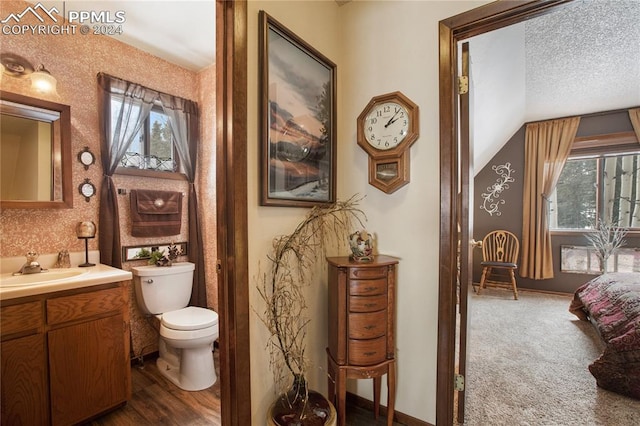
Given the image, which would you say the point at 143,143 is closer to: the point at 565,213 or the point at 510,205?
the point at 510,205

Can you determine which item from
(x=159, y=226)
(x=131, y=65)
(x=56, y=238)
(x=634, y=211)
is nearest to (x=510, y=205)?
(x=634, y=211)

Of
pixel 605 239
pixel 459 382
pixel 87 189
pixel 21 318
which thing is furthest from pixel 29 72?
pixel 605 239

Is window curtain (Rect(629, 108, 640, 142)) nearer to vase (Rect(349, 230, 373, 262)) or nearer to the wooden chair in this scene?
the wooden chair

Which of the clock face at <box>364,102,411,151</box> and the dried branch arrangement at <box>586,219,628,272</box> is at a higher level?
the clock face at <box>364,102,411,151</box>

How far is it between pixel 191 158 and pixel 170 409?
1956 mm

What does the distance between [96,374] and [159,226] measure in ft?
3.72

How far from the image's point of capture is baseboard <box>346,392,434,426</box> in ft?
5.21

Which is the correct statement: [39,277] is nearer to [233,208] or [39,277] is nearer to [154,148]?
[154,148]

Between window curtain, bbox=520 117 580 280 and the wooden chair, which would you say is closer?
window curtain, bbox=520 117 580 280

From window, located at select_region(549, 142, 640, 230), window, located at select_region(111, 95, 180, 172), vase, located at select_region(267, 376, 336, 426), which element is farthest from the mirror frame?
window, located at select_region(549, 142, 640, 230)

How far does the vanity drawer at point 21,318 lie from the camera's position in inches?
52.2

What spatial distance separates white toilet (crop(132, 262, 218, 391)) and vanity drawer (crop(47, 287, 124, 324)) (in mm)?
401

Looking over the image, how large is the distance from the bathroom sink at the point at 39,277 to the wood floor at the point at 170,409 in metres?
0.88

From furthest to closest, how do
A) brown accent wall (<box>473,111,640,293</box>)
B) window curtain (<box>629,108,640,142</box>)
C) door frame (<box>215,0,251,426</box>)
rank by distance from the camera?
brown accent wall (<box>473,111,640,293</box>) → window curtain (<box>629,108,640,142</box>) → door frame (<box>215,0,251,426</box>)
